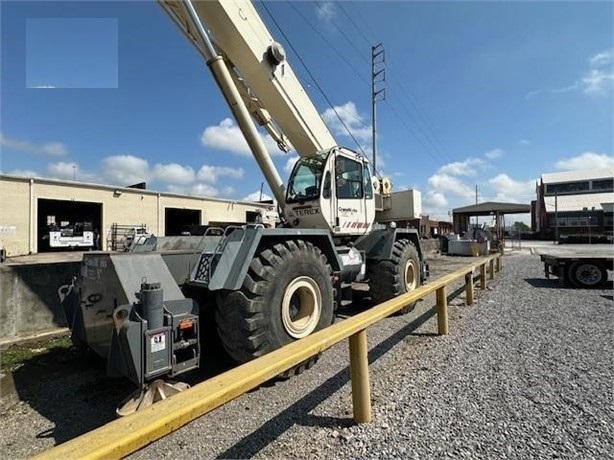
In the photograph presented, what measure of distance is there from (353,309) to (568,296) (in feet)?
17.7

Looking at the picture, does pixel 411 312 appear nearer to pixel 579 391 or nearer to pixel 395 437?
pixel 579 391

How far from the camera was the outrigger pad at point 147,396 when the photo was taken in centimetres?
281

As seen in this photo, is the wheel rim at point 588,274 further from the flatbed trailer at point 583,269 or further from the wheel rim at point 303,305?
the wheel rim at point 303,305

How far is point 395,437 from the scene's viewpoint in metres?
2.85

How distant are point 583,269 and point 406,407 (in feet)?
31.4

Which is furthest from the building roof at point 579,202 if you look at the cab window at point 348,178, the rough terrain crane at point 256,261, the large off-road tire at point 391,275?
the cab window at point 348,178

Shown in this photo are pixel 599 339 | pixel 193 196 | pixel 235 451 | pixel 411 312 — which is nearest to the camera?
pixel 235 451

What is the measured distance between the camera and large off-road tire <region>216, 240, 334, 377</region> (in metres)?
3.57

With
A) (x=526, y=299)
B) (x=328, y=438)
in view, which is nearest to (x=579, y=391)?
(x=328, y=438)

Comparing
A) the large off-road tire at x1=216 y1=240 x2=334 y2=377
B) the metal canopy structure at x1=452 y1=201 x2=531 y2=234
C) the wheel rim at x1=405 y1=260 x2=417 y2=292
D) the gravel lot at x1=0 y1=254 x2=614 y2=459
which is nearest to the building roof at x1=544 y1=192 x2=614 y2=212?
the metal canopy structure at x1=452 y1=201 x2=531 y2=234

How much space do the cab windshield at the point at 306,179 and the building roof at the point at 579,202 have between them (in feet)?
179

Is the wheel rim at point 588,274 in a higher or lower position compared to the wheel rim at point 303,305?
lower

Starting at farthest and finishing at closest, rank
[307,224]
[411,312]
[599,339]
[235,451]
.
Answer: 1. [411,312]
2. [307,224]
3. [599,339]
4. [235,451]

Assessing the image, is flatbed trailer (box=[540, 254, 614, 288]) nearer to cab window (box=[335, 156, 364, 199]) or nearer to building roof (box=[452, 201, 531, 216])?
cab window (box=[335, 156, 364, 199])
